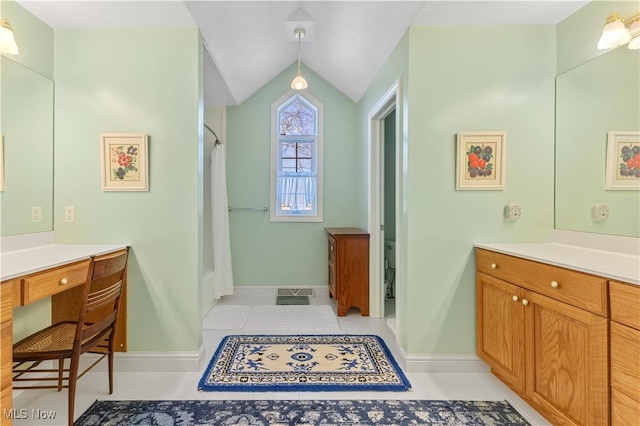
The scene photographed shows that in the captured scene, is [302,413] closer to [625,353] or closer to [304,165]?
[625,353]

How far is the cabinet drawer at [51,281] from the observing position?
147 cm

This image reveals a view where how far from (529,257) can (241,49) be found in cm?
269

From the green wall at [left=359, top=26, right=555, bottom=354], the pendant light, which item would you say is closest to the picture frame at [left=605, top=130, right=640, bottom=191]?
the green wall at [left=359, top=26, right=555, bottom=354]

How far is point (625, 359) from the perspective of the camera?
1263 millimetres

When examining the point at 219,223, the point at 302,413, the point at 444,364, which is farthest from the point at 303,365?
the point at 219,223

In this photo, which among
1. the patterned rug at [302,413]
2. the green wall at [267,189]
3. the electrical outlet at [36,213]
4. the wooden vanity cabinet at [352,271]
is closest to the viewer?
the patterned rug at [302,413]

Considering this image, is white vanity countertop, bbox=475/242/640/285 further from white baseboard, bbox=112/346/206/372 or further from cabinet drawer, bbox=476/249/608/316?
white baseboard, bbox=112/346/206/372

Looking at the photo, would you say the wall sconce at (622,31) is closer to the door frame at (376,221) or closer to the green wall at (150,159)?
the door frame at (376,221)

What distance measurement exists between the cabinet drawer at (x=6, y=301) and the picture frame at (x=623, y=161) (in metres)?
3.02

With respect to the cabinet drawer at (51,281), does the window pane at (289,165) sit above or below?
above

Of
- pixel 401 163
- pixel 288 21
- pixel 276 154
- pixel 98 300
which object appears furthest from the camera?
pixel 276 154

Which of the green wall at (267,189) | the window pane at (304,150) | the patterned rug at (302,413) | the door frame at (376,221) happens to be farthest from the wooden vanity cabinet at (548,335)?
the window pane at (304,150)

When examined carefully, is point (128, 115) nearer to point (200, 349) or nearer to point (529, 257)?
point (200, 349)

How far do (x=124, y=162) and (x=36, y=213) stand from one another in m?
0.62
